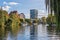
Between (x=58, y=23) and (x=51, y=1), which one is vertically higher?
(x=51, y=1)

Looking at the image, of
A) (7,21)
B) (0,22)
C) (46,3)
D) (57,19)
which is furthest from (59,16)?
(7,21)

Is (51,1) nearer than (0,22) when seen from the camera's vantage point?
Yes

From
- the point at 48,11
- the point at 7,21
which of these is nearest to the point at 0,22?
the point at 7,21

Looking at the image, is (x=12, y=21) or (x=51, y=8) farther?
(x=12, y=21)

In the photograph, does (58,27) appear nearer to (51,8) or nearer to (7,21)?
(51,8)

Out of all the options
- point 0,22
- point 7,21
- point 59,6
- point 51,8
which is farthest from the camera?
point 7,21

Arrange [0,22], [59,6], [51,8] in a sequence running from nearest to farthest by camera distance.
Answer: [59,6], [51,8], [0,22]

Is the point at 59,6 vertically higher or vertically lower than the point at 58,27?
higher

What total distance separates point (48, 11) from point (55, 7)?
242 mm

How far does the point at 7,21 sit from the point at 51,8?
45.1 metres

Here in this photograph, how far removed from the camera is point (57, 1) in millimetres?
5992

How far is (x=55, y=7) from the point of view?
6.23 metres

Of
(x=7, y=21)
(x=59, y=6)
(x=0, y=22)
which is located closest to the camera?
(x=59, y=6)

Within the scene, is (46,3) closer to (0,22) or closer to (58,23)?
(58,23)
